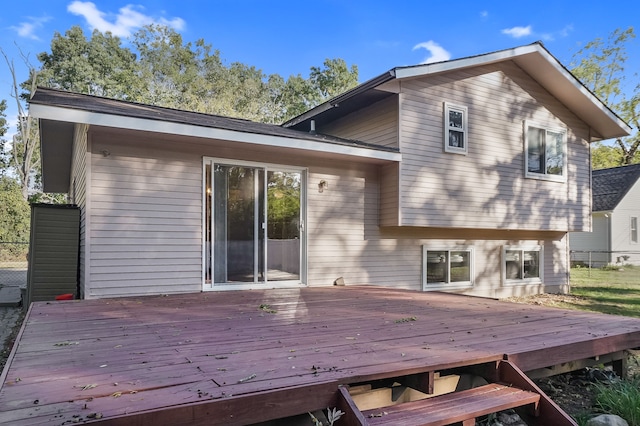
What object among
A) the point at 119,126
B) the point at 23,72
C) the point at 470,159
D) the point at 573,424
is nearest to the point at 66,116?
the point at 119,126

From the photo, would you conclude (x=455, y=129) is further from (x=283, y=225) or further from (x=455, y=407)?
(x=455, y=407)

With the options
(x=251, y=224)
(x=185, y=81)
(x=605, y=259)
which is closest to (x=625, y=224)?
(x=605, y=259)

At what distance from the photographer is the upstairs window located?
7848 millimetres

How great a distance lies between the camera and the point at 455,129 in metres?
8.01

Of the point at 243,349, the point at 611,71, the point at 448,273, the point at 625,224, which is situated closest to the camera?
the point at 243,349

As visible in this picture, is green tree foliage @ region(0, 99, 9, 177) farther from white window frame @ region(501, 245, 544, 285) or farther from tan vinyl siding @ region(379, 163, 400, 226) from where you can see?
white window frame @ region(501, 245, 544, 285)

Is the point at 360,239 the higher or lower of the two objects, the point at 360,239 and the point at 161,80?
the lower

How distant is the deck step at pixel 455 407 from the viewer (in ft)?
7.45

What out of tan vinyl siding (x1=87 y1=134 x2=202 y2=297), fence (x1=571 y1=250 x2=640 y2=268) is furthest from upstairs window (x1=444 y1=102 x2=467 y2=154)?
fence (x1=571 y1=250 x2=640 y2=268)

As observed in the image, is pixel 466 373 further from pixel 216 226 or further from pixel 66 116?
pixel 66 116

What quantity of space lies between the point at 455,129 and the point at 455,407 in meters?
6.48

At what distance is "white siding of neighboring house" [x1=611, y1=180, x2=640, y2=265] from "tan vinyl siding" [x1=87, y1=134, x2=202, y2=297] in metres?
19.0

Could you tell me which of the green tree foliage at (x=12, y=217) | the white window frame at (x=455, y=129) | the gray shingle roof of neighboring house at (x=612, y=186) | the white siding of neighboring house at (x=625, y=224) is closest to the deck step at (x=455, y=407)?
the white window frame at (x=455, y=129)

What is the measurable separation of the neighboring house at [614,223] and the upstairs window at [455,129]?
42.3ft
